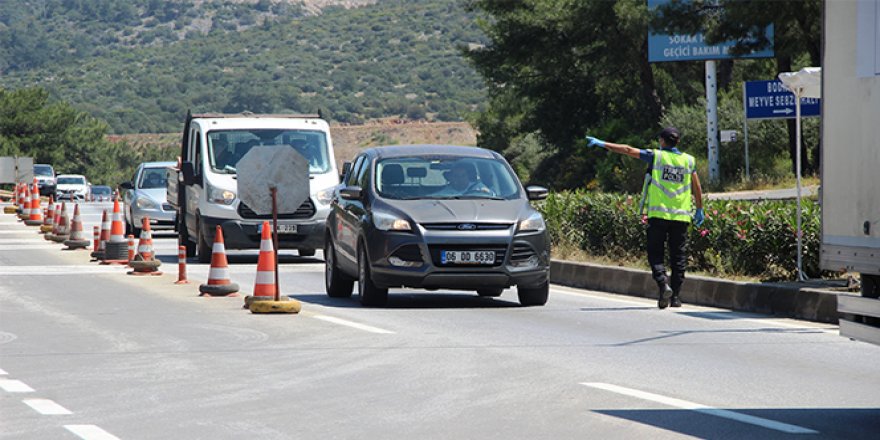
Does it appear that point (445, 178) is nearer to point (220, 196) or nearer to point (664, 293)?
point (664, 293)

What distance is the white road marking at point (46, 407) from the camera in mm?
9516

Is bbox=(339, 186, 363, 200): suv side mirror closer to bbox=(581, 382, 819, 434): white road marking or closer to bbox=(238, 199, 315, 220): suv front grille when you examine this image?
bbox=(581, 382, 819, 434): white road marking

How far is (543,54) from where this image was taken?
51.2m

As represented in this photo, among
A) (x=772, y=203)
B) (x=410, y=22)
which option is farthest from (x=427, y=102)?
(x=772, y=203)

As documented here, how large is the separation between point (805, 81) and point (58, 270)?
38.0 ft

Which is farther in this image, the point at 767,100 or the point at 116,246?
the point at 767,100

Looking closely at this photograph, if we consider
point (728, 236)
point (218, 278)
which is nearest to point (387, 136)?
point (218, 278)

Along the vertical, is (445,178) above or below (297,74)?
below

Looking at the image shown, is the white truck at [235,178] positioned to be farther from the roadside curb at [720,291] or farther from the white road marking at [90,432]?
the white road marking at [90,432]

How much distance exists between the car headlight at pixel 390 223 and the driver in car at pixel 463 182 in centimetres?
92

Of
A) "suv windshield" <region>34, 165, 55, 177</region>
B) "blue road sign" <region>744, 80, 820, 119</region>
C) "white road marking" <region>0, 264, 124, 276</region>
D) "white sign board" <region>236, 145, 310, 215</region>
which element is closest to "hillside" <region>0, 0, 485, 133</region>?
"suv windshield" <region>34, 165, 55, 177</region>

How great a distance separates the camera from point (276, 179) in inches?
677

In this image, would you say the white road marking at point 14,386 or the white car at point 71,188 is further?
the white car at point 71,188

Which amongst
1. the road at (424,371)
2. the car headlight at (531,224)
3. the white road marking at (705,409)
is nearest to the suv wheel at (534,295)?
the road at (424,371)
